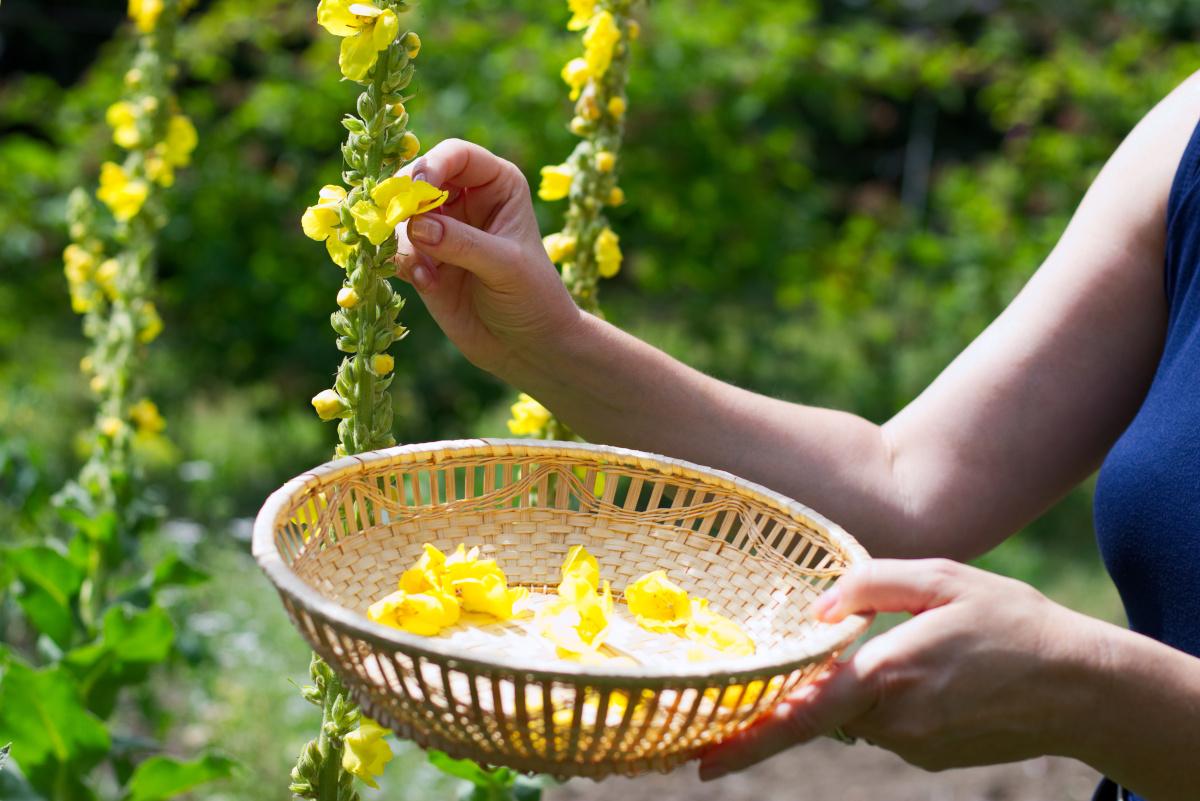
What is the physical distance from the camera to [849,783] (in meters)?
2.85

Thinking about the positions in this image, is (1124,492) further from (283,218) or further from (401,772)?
(283,218)

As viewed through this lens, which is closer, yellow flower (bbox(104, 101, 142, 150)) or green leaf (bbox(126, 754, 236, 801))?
green leaf (bbox(126, 754, 236, 801))

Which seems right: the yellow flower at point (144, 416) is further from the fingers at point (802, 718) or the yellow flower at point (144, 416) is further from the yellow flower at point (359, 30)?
the fingers at point (802, 718)

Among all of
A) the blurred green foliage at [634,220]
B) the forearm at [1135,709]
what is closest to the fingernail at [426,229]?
the forearm at [1135,709]

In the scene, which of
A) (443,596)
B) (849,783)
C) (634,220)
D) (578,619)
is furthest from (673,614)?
(634,220)

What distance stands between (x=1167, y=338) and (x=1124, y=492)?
8.5 inches

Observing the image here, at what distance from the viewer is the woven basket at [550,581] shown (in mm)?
871

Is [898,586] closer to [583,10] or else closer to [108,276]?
[583,10]

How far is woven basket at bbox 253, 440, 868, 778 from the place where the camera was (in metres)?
0.87

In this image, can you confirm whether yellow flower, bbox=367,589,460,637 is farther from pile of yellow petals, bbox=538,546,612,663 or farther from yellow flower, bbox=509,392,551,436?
yellow flower, bbox=509,392,551,436

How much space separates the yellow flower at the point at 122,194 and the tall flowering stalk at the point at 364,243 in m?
1.06

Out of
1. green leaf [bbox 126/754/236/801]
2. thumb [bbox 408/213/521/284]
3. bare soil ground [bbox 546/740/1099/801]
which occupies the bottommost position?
bare soil ground [bbox 546/740/1099/801]

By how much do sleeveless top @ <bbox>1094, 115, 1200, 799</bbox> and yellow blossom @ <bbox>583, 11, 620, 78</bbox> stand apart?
0.69 metres

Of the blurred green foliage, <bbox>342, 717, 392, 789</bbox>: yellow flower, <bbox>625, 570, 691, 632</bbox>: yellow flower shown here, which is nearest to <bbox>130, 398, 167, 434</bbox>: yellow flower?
the blurred green foliage
